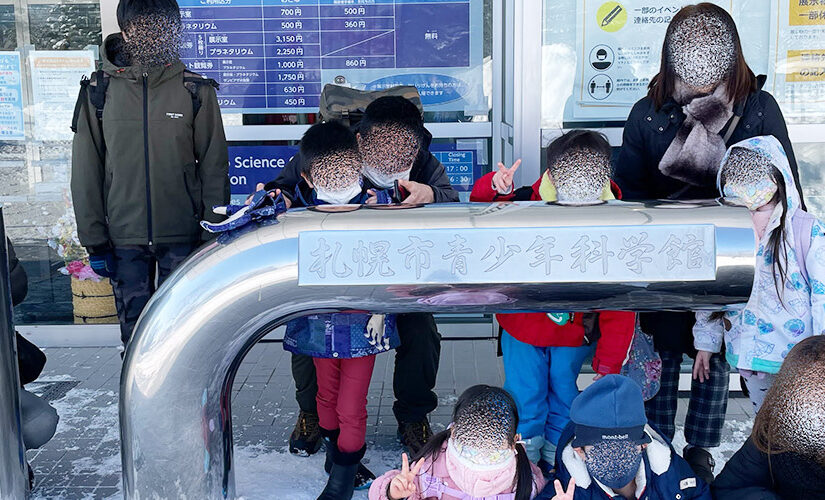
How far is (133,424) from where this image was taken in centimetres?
185

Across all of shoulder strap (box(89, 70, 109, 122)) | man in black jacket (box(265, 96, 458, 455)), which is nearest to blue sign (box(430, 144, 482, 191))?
man in black jacket (box(265, 96, 458, 455))

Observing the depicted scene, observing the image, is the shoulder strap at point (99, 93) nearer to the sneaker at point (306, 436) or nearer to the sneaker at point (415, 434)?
the sneaker at point (306, 436)

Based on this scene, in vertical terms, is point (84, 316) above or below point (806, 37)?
→ below

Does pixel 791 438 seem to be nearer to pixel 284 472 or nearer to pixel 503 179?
pixel 503 179

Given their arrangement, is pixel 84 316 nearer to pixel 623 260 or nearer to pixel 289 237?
pixel 289 237

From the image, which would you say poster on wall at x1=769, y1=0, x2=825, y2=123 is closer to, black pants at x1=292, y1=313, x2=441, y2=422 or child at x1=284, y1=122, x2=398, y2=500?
black pants at x1=292, y1=313, x2=441, y2=422

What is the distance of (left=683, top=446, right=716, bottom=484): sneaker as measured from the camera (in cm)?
302

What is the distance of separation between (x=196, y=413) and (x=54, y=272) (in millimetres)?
3389

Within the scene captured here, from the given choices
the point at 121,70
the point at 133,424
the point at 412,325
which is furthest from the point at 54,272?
the point at 133,424

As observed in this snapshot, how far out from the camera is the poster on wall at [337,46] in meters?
4.48

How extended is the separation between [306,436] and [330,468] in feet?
0.89

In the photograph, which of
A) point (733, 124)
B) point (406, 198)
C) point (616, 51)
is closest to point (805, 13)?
point (616, 51)

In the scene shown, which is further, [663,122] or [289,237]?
[663,122]

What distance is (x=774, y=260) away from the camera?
2420 millimetres
